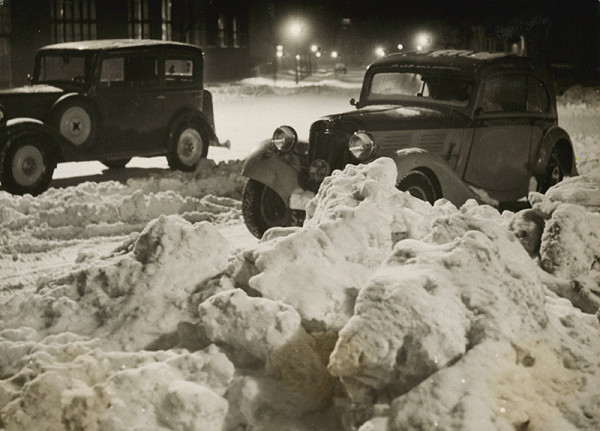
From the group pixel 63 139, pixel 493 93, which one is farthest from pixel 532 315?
pixel 63 139

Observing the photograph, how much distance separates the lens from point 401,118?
7551mm

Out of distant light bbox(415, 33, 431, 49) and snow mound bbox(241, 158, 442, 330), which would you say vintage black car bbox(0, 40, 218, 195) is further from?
distant light bbox(415, 33, 431, 49)

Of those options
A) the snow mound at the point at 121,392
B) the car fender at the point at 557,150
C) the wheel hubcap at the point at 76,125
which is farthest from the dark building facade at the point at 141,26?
the snow mound at the point at 121,392

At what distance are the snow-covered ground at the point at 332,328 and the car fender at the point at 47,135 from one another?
17.5 ft

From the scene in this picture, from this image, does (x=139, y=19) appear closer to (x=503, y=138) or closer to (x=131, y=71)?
(x=131, y=71)

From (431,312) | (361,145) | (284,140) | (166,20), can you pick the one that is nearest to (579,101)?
(166,20)

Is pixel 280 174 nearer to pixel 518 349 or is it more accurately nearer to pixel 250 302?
pixel 250 302

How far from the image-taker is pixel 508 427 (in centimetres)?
324

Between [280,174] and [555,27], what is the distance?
1057 inches

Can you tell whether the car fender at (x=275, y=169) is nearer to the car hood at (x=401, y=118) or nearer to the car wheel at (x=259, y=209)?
the car wheel at (x=259, y=209)

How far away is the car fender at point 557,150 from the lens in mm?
8469

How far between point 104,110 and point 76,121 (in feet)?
1.50

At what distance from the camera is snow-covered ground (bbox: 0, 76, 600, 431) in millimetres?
3428

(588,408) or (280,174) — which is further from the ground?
(280,174)
